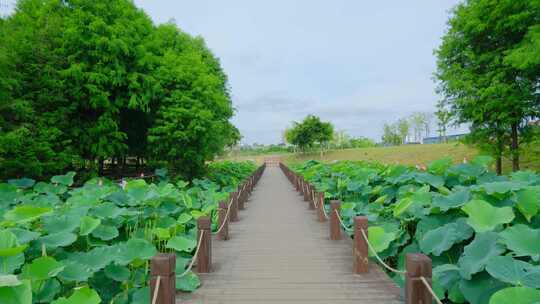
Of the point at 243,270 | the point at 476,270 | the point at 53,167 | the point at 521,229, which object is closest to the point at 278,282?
the point at 243,270

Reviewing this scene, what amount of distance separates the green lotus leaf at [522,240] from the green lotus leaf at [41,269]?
3551 millimetres

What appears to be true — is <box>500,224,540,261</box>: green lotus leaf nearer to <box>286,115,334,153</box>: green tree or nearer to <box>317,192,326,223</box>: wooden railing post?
<box>317,192,326,223</box>: wooden railing post

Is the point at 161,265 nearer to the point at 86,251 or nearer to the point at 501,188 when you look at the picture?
Answer: the point at 86,251

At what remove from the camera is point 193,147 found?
47.1ft

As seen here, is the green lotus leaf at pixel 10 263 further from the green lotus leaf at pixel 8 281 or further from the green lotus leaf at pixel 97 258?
the green lotus leaf at pixel 8 281

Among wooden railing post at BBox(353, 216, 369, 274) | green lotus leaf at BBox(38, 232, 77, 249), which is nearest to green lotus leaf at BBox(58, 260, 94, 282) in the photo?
green lotus leaf at BBox(38, 232, 77, 249)

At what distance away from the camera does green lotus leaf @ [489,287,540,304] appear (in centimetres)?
211

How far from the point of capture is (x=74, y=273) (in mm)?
3047

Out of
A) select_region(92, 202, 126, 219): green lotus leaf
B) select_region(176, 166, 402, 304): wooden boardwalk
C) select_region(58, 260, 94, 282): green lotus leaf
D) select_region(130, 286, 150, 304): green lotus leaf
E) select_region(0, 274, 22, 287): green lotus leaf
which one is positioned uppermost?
select_region(0, 274, 22, 287): green lotus leaf

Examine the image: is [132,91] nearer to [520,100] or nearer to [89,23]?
[89,23]

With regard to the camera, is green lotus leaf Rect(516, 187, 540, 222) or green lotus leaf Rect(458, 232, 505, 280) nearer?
green lotus leaf Rect(458, 232, 505, 280)

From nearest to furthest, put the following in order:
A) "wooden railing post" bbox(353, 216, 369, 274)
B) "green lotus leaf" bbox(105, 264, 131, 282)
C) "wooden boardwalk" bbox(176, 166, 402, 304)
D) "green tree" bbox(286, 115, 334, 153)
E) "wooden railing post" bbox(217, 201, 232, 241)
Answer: "green lotus leaf" bbox(105, 264, 131, 282) → "wooden boardwalk" bbox(176, 166, 402, 304) → "wooden railing post" bbox(353, 216, 369, 274) → "wooden railing post" bbox(217, 201, 232, 241) → "green tree" bbox(286, 115, 334, 153)

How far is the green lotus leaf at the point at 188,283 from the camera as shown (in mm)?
3703

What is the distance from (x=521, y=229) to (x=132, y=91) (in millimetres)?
13309
